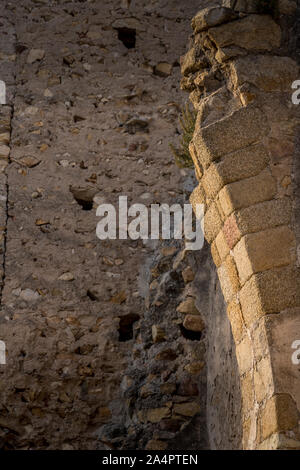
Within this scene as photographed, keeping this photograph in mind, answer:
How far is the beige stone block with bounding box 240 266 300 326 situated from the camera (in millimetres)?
2850

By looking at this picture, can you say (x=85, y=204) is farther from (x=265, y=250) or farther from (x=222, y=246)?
(x=265, y=250)

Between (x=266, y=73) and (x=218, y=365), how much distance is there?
177 centimetres

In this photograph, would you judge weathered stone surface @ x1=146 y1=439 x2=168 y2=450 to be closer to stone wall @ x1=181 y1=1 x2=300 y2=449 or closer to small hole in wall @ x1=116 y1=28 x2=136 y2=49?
stone wall @ x1=181 y1=1 x2=300 y2=449

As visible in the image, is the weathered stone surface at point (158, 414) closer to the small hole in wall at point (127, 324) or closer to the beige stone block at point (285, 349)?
the small hole in wall at point (127, 324)

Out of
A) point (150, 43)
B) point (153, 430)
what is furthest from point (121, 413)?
point (150, 43)

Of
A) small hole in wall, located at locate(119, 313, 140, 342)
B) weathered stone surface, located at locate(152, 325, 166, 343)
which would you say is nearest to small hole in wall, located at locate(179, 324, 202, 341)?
weathered stone surface, located at locate(152, 325, 166, 343)

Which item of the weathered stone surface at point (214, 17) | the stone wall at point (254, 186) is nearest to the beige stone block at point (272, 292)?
the stone wall at point (254, 186)

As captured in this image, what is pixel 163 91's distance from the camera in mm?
6086

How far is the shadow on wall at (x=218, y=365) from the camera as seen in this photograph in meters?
3.49

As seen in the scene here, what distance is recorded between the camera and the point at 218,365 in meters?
4.02

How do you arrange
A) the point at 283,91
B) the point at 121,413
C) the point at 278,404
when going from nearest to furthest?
1. the point at 278,404
2. the point at 283,91
3. the point at 121,413

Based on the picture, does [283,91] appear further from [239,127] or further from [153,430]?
[153,430]
